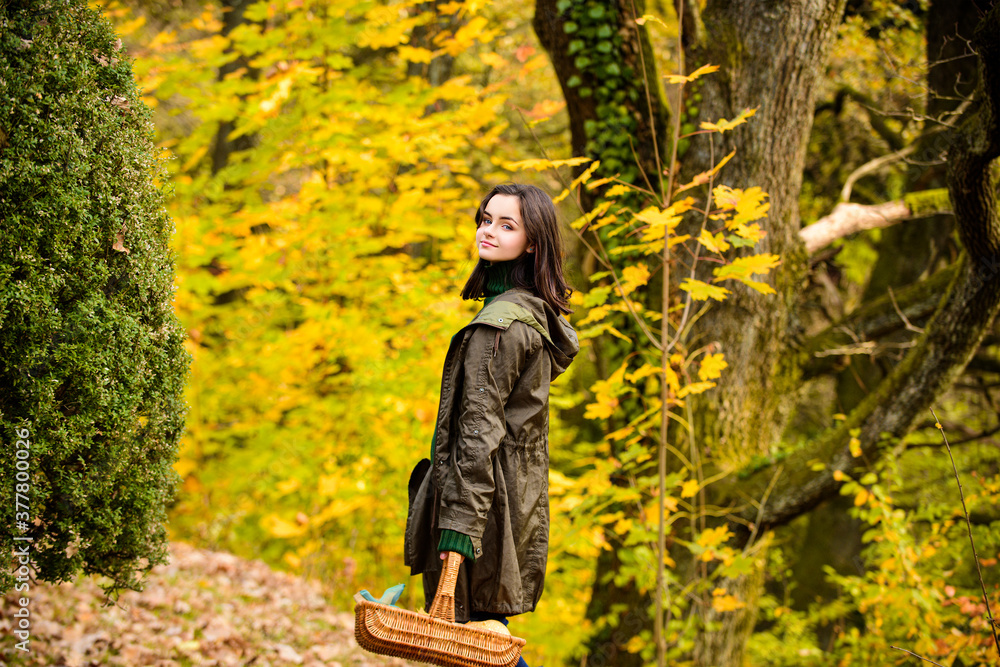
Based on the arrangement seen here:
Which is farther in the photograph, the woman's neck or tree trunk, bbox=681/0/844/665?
tree trunk, bbox=681/0/844/665

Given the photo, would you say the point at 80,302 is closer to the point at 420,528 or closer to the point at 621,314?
the point at 420,528

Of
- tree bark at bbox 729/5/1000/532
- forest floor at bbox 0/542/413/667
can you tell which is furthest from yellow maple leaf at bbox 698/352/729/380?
forest floor at bbox 0/542/413/667

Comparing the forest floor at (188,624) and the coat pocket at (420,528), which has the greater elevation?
the coat pocket at (420,528)

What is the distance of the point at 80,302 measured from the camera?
1.96 meters

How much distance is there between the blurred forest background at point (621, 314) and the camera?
3.46 m

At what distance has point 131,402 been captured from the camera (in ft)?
6.79

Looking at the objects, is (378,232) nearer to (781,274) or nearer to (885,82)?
(781,274)

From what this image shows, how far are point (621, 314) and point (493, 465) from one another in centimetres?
233

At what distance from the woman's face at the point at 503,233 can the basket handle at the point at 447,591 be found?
3.18ft

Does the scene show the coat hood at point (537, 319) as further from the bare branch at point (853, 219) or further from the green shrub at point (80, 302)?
the bare branch at point (853, 219)

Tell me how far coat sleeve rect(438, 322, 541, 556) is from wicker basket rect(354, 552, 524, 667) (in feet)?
0.66

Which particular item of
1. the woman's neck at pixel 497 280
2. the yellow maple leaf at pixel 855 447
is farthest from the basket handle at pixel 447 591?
the yellow maple leaf at pixel 855 447

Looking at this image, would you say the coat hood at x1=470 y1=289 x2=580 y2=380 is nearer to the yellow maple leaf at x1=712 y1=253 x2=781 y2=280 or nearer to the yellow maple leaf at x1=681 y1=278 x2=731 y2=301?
the yellow maple leaf at x1=681 y1=278 x2=731 y2=301

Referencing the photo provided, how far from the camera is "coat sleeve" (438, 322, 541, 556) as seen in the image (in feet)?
6.03
